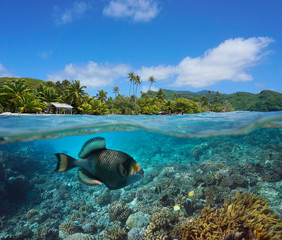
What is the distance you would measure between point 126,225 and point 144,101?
2107 inches

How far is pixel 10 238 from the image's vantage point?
6.85 metres

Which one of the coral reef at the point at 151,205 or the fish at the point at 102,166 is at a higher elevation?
the fish at the point at 102,166

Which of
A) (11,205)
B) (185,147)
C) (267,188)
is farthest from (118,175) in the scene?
(185,147)

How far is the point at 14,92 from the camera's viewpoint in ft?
83.7

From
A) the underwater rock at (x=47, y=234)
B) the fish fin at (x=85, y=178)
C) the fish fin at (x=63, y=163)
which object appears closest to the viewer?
the fish fin at (x=63, y=163)

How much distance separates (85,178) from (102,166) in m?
0.28

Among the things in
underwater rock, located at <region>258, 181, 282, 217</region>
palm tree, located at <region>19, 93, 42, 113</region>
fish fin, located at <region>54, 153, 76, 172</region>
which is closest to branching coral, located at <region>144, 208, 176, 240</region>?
underwater rock, located at <region>258, 181, 282, 217</region>

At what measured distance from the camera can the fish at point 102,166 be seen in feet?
6.70

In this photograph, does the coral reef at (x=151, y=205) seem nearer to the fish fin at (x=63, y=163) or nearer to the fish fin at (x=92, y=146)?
the fish fin at (x=92, y=146)

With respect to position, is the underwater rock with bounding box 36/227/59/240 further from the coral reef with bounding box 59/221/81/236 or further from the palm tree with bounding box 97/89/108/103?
the palm tree with bounding box 97/89/108/103

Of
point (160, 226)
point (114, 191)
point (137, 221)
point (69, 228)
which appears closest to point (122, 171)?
point (160, 226)

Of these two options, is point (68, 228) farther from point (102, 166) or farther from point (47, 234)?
point (102, 166)

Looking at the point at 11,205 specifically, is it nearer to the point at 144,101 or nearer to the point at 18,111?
the point at 18,111

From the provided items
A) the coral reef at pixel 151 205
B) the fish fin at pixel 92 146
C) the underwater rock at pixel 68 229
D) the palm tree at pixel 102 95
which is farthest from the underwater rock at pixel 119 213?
the palm tree at pixel 102 95
